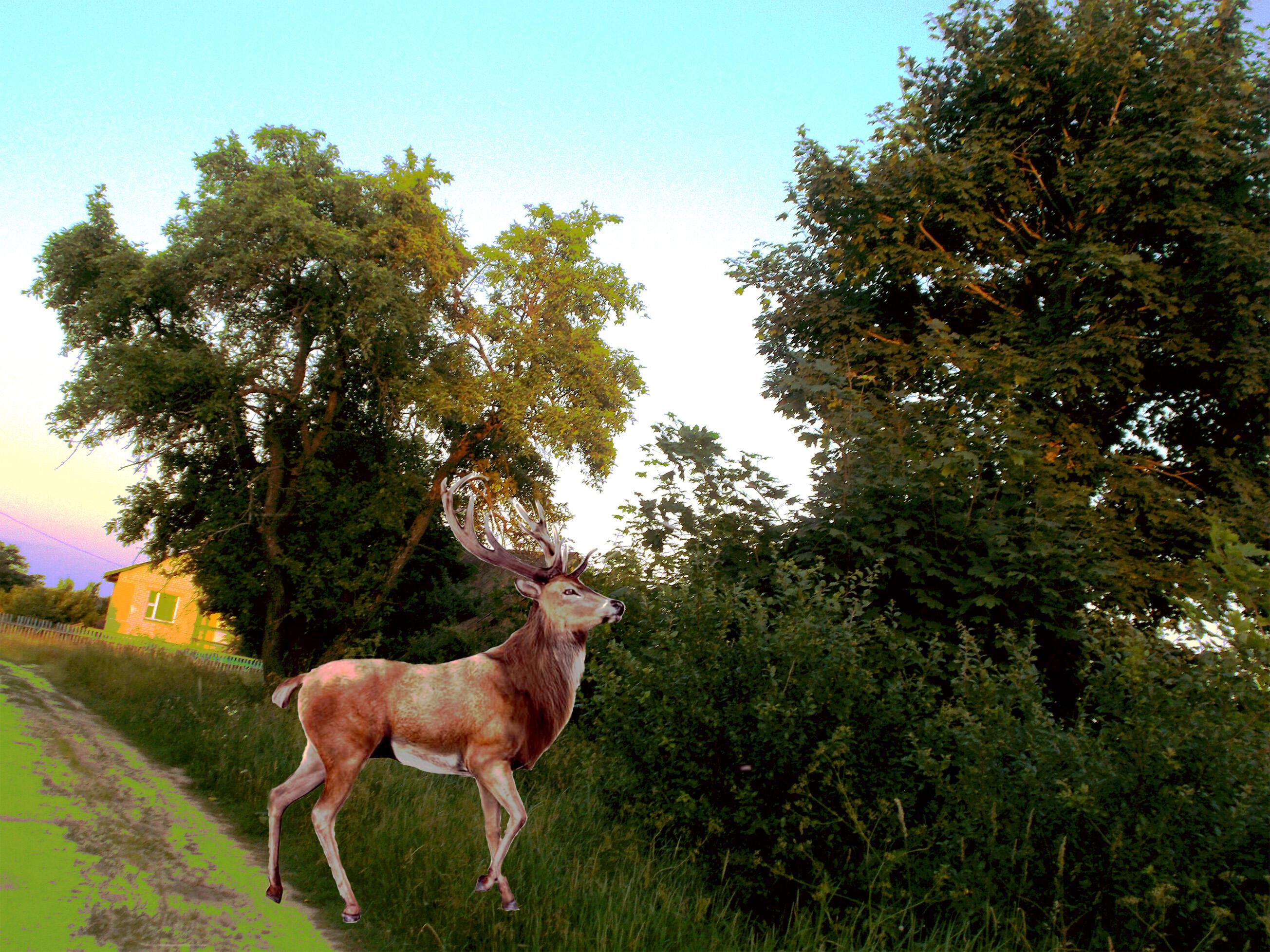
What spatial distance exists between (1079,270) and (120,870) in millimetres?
18071

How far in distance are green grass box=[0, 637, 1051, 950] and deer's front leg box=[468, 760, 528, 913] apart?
587mm

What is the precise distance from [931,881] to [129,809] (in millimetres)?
5054

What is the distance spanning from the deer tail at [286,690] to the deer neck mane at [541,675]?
2.34ft

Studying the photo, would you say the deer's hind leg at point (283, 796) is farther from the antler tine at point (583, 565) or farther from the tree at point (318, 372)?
the tree at point (318, 372)

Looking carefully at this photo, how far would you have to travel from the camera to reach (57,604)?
40.2 m

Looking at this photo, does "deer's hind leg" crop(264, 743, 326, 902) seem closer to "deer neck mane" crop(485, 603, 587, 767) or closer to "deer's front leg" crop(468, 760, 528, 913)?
"deer's front leg" crop(468, 760, 528, 913)

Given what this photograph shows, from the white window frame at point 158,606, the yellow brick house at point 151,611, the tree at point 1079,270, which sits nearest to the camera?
the tree at point 1079,270

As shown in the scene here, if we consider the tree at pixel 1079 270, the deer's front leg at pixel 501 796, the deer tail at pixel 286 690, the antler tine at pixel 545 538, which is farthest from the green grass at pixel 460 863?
the tree at pixel 1079 270

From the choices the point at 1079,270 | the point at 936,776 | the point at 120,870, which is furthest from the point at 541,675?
the point at 1079,270

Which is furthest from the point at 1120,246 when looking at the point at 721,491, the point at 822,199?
the point at 721,491

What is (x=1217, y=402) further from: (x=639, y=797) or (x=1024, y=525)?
(x=639, y=797)

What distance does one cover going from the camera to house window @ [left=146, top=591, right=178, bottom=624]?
40.8 m

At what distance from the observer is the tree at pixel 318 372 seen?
16.4m

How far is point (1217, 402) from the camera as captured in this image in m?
17.7
